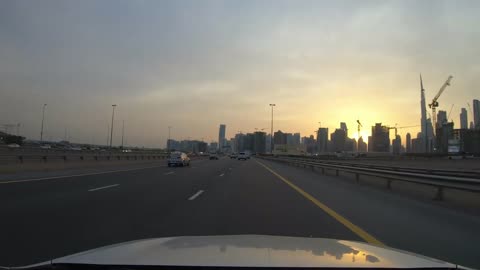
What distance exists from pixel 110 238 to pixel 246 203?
6.34 metres

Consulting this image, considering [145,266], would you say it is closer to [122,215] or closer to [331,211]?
[122,215]

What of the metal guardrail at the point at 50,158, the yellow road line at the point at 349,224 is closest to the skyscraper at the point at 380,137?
the metal guardrail at the point at 50,158

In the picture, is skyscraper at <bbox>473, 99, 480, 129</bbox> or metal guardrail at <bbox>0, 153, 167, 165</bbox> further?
skyscraper at <bbox>473, 99, 480, 129</bbox>

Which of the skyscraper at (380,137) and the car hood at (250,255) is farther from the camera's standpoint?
the skyscraper at (380,137)

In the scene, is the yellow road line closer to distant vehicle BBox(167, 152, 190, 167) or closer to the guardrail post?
the guardrail post

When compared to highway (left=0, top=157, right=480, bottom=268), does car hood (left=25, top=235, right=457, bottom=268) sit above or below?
above

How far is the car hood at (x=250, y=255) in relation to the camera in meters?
4.38

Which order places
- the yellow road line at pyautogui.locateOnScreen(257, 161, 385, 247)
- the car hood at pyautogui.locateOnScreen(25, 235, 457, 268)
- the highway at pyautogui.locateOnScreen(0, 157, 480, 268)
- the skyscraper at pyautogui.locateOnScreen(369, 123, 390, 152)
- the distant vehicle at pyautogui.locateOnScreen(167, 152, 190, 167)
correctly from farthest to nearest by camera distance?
1. the skyscraper at pyautogui.locateOnScreen(369, 123, 390, 152)
2. the distant vehicle at pyautogui.locateOnScreen(167, 152, 190, 167)
3. the yellow road line at pyautogui.locateOnScreen(257, 161, 385, 247)
4. the highway at pyautogui.locateOnScreen(0, 157, 480, 268)
5. the car hood at pyautogui.locateOnScreen(25, 235, 457, 268)

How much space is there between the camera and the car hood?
14.4 feet

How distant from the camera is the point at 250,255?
482 centimetres

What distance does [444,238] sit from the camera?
8.55 m

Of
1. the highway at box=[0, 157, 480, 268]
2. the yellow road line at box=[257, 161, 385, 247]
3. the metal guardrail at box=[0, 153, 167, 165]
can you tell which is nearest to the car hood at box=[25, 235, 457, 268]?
the highway at box=[0, 157, 480, 268]

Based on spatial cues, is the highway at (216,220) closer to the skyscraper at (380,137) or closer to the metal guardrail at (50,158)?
the metal guardrail at (50,158)

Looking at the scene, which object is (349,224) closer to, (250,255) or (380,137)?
(250,255)
